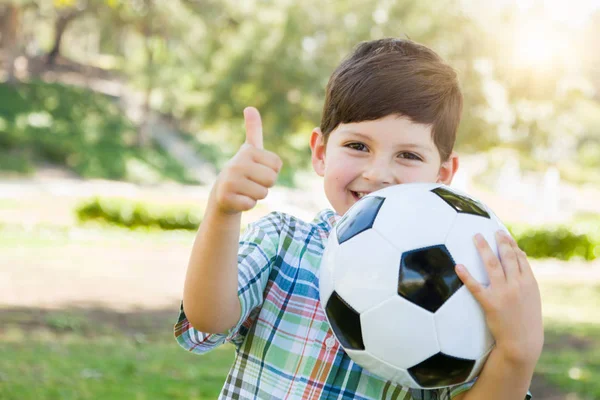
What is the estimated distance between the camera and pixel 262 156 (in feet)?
5.22

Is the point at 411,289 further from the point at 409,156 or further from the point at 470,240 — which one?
the point at 409,156

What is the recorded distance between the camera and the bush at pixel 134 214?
53.7 feet

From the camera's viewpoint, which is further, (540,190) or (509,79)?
(540,190)

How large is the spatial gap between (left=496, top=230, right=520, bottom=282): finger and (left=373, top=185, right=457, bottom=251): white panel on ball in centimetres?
12

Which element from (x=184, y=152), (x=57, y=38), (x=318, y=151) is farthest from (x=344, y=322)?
(x=57, y=38)

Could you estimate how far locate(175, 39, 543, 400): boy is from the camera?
5.34ft

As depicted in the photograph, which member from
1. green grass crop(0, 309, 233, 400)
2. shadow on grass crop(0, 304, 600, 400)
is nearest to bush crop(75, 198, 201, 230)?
shadow on grass crop(0, 304, 600, 400)

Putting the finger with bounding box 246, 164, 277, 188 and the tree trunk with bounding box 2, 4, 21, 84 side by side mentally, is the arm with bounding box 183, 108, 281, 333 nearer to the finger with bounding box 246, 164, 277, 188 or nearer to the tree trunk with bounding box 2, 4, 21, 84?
the finger with bounding box 246, 164, 277, 188

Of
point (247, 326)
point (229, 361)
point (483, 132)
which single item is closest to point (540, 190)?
point (483, 132)

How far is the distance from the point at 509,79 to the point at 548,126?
2.89 m

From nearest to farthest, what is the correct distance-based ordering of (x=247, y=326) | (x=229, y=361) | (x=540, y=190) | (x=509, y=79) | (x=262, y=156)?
(x=262, y=156)
(x=247, y=326)
(x=229, y=361)
(x=509, y=79)
(x=540, y=190)

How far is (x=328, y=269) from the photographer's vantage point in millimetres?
1774

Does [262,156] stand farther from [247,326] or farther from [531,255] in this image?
[531,255]

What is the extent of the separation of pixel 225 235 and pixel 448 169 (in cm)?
84
